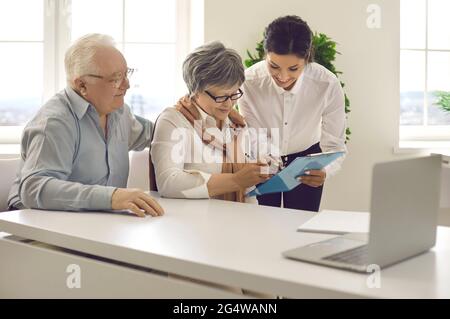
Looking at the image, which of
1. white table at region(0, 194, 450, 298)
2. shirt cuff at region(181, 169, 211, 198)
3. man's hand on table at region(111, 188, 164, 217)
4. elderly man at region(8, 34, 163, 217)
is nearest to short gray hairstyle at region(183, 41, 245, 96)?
elderly man at region(8, 34, 163, 217)

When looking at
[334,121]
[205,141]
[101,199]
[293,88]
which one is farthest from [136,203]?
[334,121]

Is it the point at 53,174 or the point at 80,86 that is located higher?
the point at 80,86

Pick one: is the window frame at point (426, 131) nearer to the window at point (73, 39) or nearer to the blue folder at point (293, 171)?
the window at point (73, 39)

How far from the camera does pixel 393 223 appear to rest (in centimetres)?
118

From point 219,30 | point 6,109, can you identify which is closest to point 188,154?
point 219,30

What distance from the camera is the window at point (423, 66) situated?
449cm

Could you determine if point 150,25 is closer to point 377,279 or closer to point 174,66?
point 174,66

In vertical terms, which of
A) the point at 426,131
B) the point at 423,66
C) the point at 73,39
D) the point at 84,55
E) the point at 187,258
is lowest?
the point at 187,258

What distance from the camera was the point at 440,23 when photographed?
4.53 m

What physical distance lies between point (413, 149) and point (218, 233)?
306 centimetres

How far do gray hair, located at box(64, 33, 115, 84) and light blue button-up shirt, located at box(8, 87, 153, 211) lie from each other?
0.07 metres

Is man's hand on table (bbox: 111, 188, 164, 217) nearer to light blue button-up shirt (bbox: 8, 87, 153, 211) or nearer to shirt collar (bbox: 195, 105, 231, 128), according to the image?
light blue button-up shirt (bbox: 8, 87, 153, 211)

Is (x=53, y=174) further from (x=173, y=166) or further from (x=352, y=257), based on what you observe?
(x=352, y=257)

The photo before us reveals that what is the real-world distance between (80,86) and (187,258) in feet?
3.16
